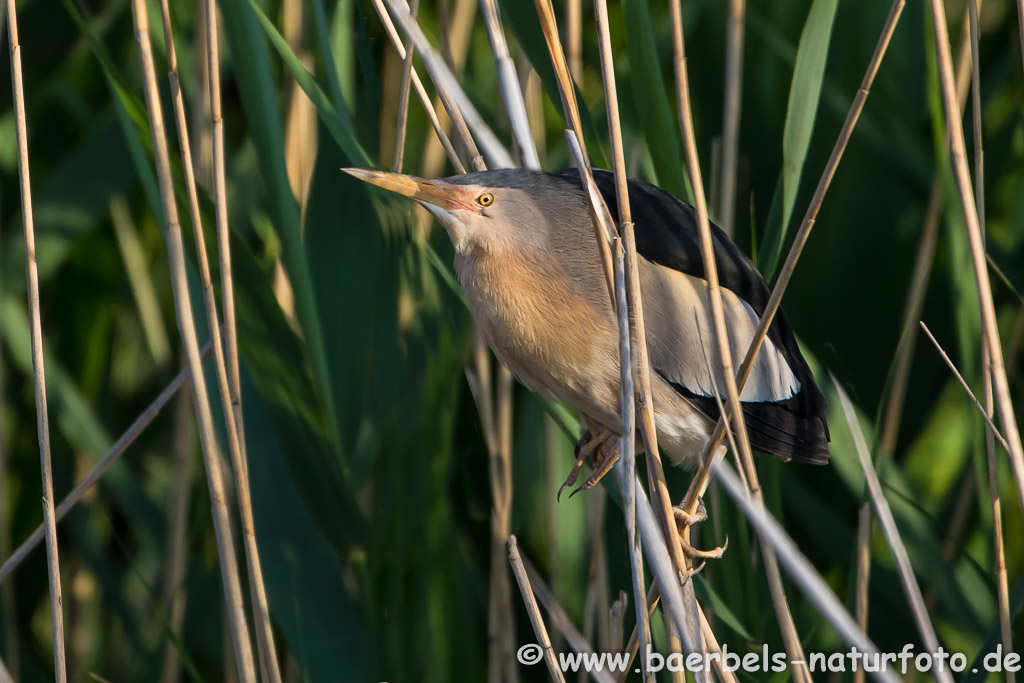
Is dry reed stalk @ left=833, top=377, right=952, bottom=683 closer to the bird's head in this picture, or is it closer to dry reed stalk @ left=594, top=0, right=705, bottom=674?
dry reed stalk @ left=594, top=0, right=705, bottom=674

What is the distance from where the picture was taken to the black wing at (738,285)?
876mm

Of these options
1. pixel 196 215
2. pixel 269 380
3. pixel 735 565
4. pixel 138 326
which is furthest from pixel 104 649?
pixel 735 565

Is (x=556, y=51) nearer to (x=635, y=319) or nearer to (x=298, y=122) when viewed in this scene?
(x=635, y=319)

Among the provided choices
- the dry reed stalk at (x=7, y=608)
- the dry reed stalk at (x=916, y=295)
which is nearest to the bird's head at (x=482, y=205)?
the dry reed stalk at (x=916, y=295)

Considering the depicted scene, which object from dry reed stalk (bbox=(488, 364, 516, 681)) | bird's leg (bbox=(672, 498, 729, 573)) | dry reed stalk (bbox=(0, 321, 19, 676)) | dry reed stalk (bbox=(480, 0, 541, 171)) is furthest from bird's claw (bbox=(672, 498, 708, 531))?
dry reed stalk (bbox=(0, 321, 19, 676))

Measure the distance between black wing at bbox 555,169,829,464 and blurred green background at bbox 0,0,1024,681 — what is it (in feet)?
0.14

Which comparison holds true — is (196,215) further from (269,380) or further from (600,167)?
(600,167)

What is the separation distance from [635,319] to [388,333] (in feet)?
1.18

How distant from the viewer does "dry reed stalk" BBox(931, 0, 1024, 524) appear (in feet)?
2.35

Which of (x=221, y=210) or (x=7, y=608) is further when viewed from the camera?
(x=7, y=608)

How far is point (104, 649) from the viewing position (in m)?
1.39

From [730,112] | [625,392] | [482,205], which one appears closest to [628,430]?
[625,392]

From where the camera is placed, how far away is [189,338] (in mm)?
795

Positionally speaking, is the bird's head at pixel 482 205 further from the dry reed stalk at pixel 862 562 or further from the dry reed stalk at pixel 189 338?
the dry reed stalk at pixel 862 562
